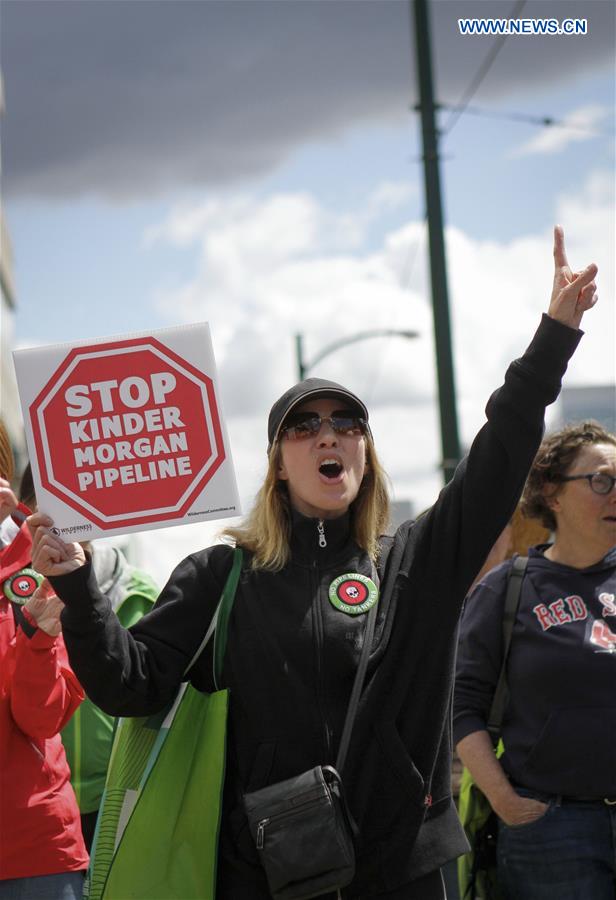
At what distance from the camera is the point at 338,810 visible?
2939 millimetres

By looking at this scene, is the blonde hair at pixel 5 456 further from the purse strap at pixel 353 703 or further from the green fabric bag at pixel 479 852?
the green fabric bag at pixel 479 852

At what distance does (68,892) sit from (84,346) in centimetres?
145

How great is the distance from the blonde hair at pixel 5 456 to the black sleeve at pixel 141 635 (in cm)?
63

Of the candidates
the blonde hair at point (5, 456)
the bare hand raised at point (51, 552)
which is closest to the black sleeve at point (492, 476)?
the bare hand raised at point (51, 552)

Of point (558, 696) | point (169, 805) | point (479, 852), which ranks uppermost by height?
point (169, 805)

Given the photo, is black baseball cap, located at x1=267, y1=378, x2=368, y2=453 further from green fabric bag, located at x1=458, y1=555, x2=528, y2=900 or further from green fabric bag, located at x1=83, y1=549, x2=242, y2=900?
green fabric bag, located at x1=458, y1=555, x2=528, y2=900

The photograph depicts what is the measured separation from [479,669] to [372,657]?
1.17m

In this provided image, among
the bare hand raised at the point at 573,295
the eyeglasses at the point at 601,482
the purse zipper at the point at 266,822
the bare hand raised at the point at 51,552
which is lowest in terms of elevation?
the purse zipper at the point at 266,822

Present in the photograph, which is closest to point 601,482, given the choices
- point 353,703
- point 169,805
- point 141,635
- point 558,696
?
point 558,696

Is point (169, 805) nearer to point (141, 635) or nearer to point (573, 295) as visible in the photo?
point (141, 635)

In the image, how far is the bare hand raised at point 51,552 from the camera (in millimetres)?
3023

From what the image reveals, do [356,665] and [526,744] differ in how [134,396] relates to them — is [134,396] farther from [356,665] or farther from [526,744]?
[526,744]

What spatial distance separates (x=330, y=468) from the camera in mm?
3344

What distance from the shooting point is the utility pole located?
33.6 feet
